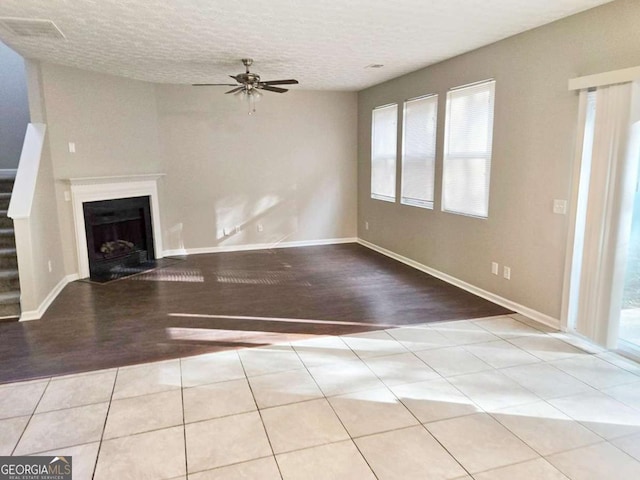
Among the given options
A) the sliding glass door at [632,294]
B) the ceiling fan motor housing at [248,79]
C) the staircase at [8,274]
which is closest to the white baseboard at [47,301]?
the staircase at [8,274]

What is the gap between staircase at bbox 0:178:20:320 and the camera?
164 inches

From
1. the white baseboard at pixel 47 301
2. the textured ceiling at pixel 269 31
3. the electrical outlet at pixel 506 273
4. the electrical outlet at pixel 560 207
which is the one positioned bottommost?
the white baseboard at pixel 47 301

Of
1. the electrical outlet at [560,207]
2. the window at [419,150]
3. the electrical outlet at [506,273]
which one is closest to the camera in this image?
the electrical outlet at [560,207]

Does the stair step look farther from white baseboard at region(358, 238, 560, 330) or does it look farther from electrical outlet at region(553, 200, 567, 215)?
electrical outlet at region(553, 200, 567, 215)

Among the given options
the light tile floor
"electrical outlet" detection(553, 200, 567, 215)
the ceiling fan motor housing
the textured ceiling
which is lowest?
the light tile floor

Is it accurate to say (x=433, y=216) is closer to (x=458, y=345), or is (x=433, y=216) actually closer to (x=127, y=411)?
(x=458, y=345)

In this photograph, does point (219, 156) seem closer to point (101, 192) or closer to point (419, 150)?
point (101, 192)

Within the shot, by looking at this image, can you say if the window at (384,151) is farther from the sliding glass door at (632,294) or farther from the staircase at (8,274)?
the staircase at (8,274)

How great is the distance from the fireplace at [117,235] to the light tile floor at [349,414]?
312 centimetres

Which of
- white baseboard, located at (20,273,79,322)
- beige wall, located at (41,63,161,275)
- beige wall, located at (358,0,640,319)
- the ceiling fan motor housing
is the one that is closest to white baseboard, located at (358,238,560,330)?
beige wall, located at (358,0,640,319)

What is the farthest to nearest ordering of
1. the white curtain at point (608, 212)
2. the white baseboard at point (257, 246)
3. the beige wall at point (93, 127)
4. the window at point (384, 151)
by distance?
the white baseboard at point (257, 246)
the window at point (384, 151)
the beige wall at point (93, 127)
the white curtain at point (608, 212)

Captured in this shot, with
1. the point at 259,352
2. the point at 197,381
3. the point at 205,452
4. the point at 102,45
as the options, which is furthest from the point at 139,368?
the point at 102,45

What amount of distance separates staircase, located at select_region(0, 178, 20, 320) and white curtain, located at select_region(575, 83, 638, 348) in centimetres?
506

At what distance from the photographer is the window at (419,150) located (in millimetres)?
5380
